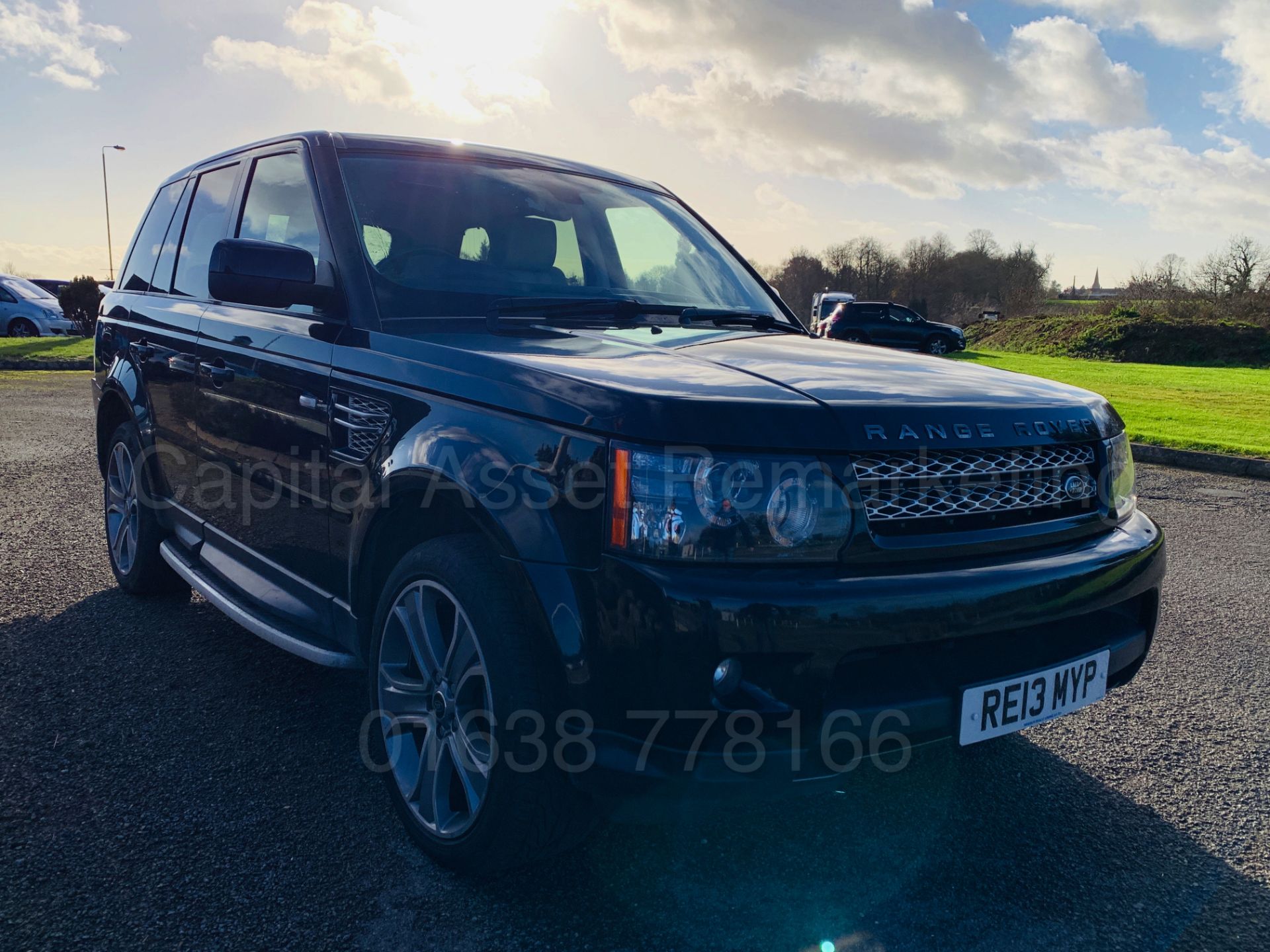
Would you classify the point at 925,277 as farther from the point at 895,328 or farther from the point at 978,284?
the point at 895,328

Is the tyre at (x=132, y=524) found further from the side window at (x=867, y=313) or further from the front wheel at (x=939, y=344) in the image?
the front wheel at (x=939, y=344)

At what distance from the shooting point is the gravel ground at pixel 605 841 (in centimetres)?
220

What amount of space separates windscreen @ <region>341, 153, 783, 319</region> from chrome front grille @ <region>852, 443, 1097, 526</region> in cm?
137

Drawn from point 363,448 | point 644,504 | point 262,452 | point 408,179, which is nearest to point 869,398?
point 644,504

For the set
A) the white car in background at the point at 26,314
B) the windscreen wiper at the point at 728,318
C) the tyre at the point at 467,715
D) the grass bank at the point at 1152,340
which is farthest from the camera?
the grass bank at the point at 1152,340

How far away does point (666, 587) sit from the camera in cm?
189

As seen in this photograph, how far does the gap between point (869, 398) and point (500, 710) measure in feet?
3.51

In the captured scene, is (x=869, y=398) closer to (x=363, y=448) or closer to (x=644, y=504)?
(x=644, y=504)

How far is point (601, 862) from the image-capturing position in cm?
247

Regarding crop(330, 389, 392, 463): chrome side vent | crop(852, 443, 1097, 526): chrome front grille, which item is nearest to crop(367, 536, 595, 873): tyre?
crop(330, 389, 392, 463): chrome side vent

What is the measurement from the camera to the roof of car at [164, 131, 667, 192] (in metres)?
3.19

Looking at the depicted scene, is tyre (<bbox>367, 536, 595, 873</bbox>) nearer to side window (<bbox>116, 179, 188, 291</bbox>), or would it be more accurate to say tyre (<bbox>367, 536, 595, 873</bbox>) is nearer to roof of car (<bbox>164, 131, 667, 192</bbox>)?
roof of car (<bbox>164, 131, 667, 192</bbox>)

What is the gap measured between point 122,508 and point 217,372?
65.7 inches

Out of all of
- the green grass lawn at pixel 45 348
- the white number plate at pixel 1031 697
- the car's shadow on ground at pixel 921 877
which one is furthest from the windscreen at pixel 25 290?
the white number plate at pixel 1031 697
